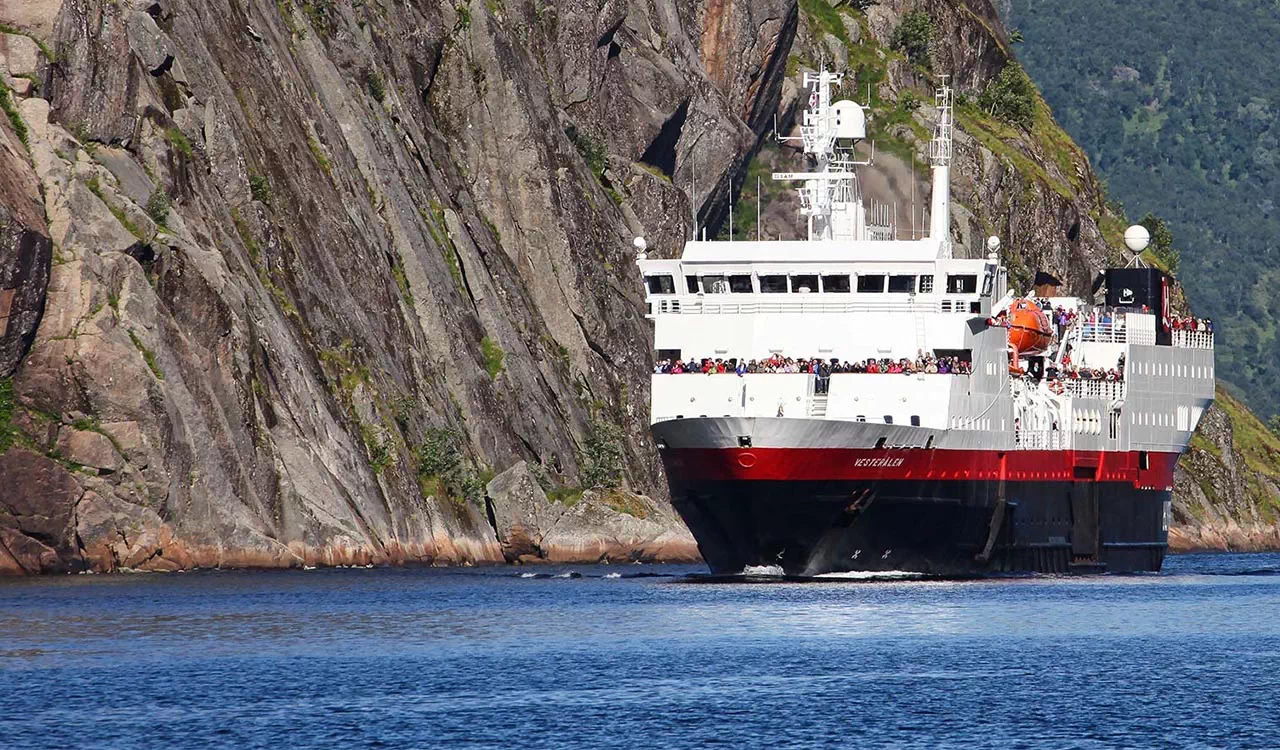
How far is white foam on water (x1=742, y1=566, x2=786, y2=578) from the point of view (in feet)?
290

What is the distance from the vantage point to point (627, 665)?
62625 mm

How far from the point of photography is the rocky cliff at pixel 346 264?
298 ft

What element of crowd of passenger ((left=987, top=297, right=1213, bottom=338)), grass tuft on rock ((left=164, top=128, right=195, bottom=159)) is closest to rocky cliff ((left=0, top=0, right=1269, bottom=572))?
grass tuft on rock ((left=164, top=128, right=195, bottom=159))

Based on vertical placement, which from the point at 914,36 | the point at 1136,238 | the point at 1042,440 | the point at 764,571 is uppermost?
the point at 914,36

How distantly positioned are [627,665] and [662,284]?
1358 inches

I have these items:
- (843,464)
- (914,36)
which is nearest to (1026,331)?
(843,464)

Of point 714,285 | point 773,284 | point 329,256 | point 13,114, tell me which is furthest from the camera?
point 329,256

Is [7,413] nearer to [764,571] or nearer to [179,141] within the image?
[179,141]

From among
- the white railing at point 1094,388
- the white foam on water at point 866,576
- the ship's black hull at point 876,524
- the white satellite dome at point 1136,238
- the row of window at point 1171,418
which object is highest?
the white satellite dome at point 1136,238

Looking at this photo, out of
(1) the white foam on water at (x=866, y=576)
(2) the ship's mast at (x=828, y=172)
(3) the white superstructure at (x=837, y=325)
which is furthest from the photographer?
(2) the ship's mast at (x=828, y=172)

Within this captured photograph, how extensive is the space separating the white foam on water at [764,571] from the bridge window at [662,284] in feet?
40.0

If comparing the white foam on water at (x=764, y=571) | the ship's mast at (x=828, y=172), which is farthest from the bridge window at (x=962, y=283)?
the white foam on water at (x=764, y=571)

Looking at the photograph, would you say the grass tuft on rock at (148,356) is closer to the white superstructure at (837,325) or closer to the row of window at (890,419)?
the white superstructure at (837,325)

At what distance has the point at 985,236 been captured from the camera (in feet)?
597
